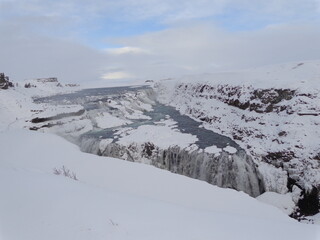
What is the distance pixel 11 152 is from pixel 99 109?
15960mm

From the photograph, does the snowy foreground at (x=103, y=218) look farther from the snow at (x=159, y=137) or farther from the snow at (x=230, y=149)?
the snow at (x=159, y=137)

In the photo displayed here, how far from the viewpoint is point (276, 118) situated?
19.2 m

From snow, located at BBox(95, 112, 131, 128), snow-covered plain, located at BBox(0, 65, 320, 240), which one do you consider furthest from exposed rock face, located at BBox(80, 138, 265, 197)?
snow-covered plain, located at BBox(0, 65, 320, 240)

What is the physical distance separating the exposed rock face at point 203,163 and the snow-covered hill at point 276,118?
0.83 meters

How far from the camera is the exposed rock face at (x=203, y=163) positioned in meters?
15.4

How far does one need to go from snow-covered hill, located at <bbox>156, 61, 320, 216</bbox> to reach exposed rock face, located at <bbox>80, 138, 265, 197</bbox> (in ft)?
2.74

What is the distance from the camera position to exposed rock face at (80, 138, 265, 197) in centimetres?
1540

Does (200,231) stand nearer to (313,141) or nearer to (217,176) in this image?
(217,176)

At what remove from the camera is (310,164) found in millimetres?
14586

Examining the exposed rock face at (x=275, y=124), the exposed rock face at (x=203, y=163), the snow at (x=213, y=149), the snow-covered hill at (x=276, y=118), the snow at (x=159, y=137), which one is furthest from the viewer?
the snow at (x=159, y=137)

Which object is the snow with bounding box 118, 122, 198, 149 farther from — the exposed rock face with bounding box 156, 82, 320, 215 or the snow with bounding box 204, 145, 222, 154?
the exposed rock face with bounding box 156, 82, 320, 215

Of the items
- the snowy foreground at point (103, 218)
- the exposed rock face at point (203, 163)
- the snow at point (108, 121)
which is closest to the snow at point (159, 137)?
the exposed rock face at point (203, 163)

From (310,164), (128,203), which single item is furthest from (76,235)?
(310,164)

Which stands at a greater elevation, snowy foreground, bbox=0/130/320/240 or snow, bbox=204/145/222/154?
snowy foreground, bbox=0/130/320/240
